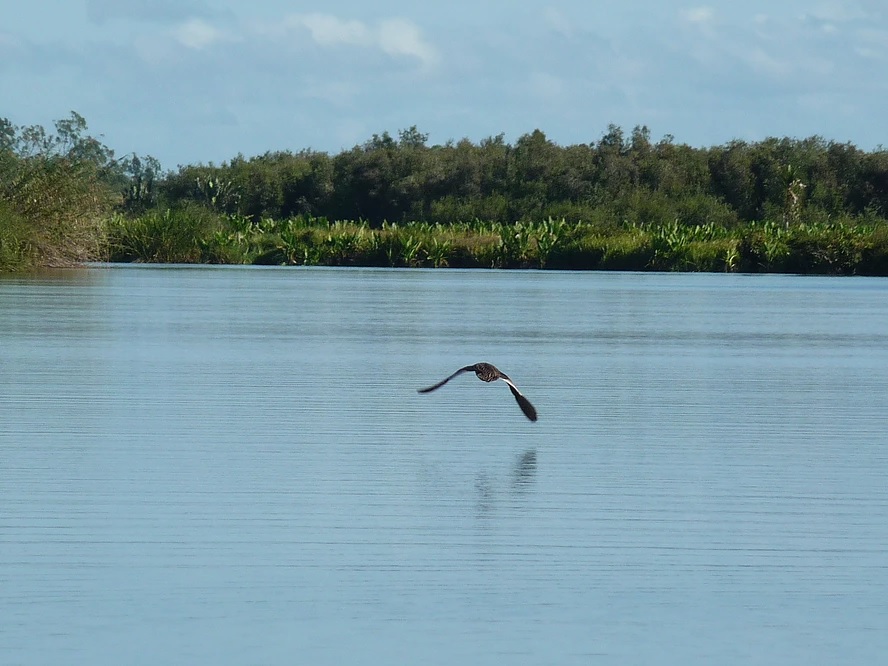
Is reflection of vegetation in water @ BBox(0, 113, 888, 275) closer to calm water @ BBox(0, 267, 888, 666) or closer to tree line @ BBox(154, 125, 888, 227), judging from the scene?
tree line @ BBox(154, 125, 888, 227)

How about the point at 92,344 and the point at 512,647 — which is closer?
the point at 512,647

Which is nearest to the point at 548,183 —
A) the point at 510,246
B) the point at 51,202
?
the point at 510,246

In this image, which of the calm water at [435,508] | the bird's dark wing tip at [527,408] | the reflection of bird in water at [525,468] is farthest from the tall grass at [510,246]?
the reflection of bird in water at [525,468]

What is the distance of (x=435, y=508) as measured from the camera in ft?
26.0

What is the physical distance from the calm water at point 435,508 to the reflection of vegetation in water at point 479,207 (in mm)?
27662

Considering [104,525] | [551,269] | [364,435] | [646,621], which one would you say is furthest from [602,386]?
[551,269]

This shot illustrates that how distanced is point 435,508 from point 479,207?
220ft

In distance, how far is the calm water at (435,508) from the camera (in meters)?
5.61

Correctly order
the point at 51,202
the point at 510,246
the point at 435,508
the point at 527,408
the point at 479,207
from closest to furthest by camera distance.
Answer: the point at 435,508 → the point at 527,408 → the point at 51,202 → the point at 510,246 → the point at 479,207

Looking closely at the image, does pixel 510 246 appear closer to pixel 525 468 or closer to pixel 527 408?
pixel 527 408

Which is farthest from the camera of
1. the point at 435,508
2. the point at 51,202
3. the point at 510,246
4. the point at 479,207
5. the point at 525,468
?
the point at 479,207

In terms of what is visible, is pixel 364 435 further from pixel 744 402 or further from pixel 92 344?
pixel 92 344

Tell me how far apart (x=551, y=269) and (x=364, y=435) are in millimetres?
48773

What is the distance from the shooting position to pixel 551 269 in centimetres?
5912
